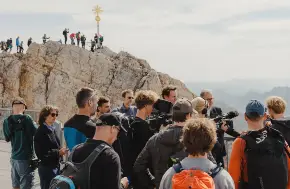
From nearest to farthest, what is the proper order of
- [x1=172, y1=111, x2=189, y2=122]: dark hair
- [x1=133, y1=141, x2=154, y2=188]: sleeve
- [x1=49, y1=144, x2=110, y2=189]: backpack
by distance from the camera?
1. [x1=49, y1=144, x2=110, y2=189]: backpack
2. [x1=172, y1=111, x2=189, y2=122]: dark hair
3. [x1=133, y1=141, x2=154, y2=188]: sleeve

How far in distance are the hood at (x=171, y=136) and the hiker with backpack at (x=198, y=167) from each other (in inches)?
40.8

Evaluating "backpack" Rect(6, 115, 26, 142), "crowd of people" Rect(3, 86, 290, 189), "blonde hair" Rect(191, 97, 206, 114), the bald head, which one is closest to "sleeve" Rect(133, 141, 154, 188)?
"crowd of people" Rect(3, 86, 290, 189)

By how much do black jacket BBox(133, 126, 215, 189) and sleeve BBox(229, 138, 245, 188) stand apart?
21.8 inches

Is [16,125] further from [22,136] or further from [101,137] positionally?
[101,137]

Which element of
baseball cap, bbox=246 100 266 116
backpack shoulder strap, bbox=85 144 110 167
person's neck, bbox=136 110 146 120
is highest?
baseball cap, bbox=246 100 266 116

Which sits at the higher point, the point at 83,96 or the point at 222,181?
the point at 83,96

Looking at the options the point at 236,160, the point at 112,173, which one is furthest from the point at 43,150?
the point at 236,160

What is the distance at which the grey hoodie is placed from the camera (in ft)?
11.1

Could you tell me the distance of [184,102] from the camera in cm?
460

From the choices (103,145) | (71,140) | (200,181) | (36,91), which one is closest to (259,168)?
(200,181)

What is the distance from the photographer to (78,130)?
5227 mm

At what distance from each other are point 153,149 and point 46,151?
2.27m

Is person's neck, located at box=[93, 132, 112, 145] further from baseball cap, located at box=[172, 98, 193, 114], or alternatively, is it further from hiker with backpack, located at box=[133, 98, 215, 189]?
baseball cap, located at box=[172, 98, 193, 114]

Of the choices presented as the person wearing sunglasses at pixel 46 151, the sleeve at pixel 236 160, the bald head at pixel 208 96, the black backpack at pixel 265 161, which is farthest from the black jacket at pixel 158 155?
the bald head at pixel 208 96
